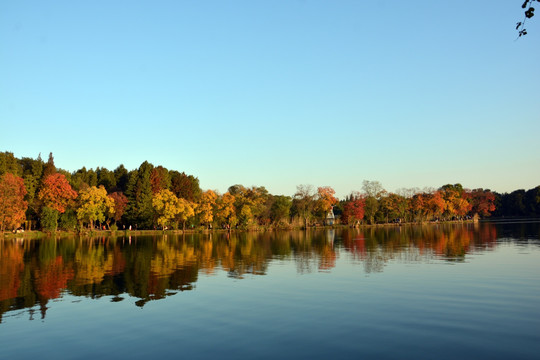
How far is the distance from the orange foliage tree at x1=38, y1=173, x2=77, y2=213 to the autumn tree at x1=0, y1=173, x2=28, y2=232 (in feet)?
26.3

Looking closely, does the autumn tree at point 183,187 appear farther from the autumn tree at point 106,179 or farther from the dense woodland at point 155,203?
the autumn tree at point 106,179

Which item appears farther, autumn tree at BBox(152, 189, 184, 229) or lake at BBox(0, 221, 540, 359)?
autumn tree at BBox(152, 189, 184, 229)

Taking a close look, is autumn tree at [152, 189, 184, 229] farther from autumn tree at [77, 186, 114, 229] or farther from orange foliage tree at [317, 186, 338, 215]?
orange foliage tree at [317, 186, 338, 215]

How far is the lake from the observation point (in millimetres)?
12531

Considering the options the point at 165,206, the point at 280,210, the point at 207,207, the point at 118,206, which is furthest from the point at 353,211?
the point at 118,206

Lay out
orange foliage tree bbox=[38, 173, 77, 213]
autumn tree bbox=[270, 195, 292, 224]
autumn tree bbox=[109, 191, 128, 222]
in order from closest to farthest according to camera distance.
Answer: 1. orange foliage tree bbox=[38, 173, 77, 213]
2. autumn tree bbox=[109, 191, 128, 222]
3. autumn tree bbox=[270, 195, 292, 224]

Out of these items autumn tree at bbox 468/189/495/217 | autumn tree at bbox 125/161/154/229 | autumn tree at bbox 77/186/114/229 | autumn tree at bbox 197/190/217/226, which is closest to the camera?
autumn tree at bbox 77/186/114/229

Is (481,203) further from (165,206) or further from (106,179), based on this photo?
(106,179)

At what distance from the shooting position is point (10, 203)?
76688 millimetres

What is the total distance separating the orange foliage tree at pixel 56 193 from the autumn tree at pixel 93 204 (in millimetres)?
2686

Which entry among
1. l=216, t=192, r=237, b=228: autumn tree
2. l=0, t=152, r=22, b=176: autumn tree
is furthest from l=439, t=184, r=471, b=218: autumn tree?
l=0, t=152, r=22, b=176: autumn tree

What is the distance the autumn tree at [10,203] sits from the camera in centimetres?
7638

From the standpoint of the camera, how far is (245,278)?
27188mm

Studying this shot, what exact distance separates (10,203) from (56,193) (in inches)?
555
